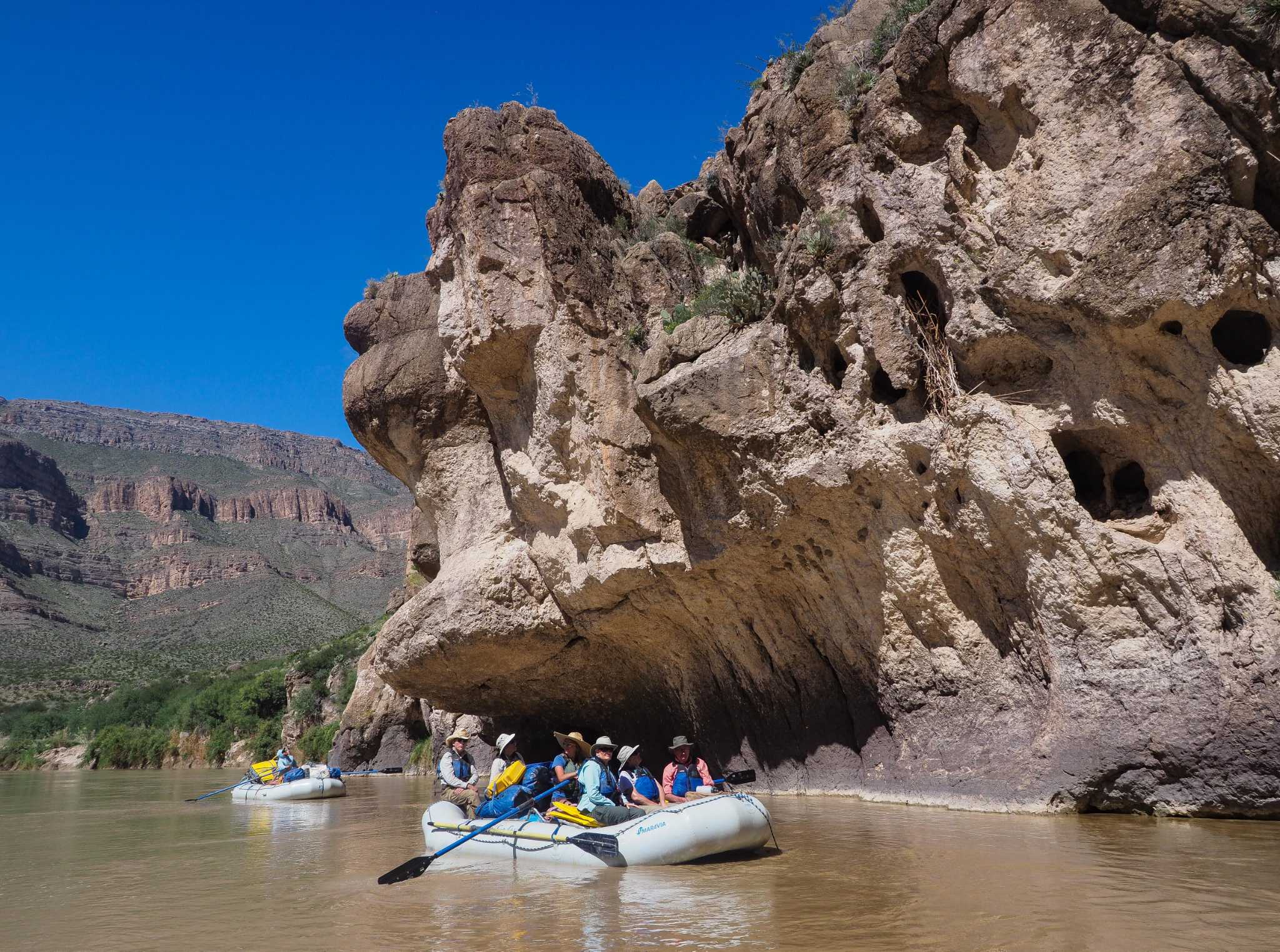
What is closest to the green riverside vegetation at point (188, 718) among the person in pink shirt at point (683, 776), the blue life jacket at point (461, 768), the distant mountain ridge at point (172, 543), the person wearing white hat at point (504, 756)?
the distant mountain ridge at point (172, 543)

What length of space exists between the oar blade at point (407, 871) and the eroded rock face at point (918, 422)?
6.14 metres

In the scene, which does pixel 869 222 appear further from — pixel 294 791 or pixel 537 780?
pixel 294 791

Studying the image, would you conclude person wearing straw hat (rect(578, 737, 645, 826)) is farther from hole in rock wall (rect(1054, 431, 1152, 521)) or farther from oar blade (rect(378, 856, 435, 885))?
hole in rock wall (rect(1054, 431, 1152, 521))

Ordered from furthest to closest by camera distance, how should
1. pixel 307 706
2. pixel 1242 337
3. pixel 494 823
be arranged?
pixel 307 706 → pixel 1242 337 → pixel 494 823

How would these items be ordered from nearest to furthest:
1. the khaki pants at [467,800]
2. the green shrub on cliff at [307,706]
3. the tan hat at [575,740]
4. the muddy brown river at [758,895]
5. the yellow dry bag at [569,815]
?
the muddy brown river at [758,895]
the yellow dry bag at [569,815]
the tan hat at [575,740]
the khaki pants at [467,800]
the green shrub on cliff at [307,706]

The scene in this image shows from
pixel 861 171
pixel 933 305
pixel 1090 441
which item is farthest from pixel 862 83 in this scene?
pixel 1090 441

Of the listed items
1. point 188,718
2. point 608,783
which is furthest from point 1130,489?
point 188,718

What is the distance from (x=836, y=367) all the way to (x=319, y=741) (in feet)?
93.5

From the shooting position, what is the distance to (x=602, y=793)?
32.0 ft

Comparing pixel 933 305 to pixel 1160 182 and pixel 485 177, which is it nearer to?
pixel 1160 182

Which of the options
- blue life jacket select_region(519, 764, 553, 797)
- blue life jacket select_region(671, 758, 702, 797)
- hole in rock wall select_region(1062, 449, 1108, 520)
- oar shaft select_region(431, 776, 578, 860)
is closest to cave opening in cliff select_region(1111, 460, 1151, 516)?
hole in rock wall select_region(1062, 449, 1108, 520)

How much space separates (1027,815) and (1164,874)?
3.38m

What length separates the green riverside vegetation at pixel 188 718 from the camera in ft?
133

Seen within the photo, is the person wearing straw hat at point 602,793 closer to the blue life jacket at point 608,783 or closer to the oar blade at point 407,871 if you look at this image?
the blue life jacket at point 608,783
